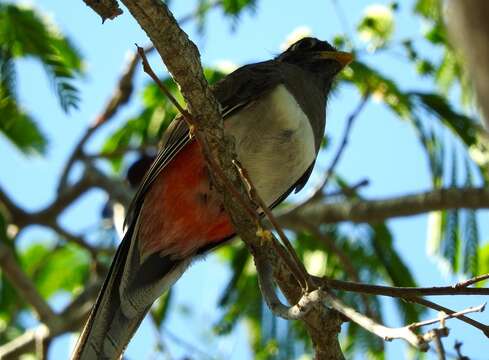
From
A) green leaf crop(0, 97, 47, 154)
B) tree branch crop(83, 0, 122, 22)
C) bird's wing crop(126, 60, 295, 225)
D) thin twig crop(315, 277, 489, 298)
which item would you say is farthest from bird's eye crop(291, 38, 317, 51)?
thin twig crop(315, 277, 489, 298)

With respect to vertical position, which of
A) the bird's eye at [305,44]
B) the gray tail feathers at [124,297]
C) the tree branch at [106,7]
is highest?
the bird's eye at [305,44]

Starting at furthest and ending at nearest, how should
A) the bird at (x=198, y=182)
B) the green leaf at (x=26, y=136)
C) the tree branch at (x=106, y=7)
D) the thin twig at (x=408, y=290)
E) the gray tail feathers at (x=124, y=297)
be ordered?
the green leaf at (x=26, y=136) < the bird at (x=198, y=182) < the gray tail feathers at (x=124, y=297) < the tree branch at (x=106, y=7) < the thin twig at (x=408, y=290)

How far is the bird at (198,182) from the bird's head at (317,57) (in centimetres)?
59

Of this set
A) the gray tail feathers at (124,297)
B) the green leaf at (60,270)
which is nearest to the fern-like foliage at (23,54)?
the gray tail feathers at (124,297)

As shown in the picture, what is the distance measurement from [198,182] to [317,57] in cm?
147

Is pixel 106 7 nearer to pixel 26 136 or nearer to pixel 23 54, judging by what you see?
pixel 23 54

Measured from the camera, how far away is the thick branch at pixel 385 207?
5645mm

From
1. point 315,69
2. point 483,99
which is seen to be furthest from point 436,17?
point 483,99

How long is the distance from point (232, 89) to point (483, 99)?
3.46 m

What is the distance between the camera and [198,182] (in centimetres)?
463

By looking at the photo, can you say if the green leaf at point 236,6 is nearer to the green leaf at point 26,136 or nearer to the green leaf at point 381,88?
the green leaf at point 381,88

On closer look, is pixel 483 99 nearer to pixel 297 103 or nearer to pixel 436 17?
pixel 297 103

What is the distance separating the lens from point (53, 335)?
5895 mm

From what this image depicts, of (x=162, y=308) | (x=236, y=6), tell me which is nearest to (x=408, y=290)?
(x=236, y=6)
